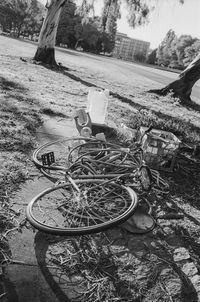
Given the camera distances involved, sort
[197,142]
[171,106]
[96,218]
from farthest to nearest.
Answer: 1. [171,106]
2. [197,142]
3. [96,218]

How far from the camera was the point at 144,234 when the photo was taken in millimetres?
3104

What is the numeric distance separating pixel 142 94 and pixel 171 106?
2.05m

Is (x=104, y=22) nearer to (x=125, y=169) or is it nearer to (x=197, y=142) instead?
(x=197, y=142)

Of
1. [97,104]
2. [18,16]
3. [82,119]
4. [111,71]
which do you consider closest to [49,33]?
[111,71]

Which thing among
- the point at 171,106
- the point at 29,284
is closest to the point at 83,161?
the point at 29,284

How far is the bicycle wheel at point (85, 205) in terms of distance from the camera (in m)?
3.01

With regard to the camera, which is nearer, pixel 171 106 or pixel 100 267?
pixel 100 267

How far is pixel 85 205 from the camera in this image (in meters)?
3.05

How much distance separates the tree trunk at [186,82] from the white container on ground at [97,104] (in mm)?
6994

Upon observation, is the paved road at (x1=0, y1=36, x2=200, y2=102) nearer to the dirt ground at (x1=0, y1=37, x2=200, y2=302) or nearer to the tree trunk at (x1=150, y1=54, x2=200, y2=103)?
the tree trunk at (x1=150, y1=54, x2=200, y2=103)

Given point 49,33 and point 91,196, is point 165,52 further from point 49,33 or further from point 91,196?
point 91,196

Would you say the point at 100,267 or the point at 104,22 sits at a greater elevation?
the point at 104,22

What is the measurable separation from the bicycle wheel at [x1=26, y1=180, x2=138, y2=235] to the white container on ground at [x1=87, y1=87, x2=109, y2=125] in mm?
3028

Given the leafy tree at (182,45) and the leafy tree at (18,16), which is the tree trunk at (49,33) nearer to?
the leafy tree at (18,16)
